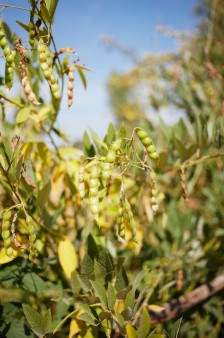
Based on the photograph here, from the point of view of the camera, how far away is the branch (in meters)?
0.71

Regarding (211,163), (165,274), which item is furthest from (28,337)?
(211,163)

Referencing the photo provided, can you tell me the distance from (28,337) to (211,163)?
2.45 feet

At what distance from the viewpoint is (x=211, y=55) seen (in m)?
1.37

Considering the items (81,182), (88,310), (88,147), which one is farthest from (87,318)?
(88,147)

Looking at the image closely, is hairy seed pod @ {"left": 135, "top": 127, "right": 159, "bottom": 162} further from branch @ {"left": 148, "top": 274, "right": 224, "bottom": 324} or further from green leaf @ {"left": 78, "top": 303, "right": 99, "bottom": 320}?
branch @ {"left": 148, "top": 274, "right": 224, "bottom": 324}

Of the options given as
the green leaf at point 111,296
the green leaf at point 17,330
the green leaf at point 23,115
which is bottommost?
the green leaf at point 17,330

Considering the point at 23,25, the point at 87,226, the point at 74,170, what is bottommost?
the point at 87,226

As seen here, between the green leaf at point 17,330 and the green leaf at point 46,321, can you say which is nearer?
the green leaf at point 46,321

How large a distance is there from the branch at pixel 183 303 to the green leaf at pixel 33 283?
29 cm

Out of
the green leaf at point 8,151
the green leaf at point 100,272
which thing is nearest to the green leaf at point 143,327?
the green leaf at point 100,272

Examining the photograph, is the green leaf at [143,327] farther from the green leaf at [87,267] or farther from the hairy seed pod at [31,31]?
the hairy seed pod at [31,31]

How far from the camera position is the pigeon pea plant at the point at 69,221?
1.60 feet

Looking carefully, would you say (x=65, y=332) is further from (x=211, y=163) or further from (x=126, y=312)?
(x=211, y=163)

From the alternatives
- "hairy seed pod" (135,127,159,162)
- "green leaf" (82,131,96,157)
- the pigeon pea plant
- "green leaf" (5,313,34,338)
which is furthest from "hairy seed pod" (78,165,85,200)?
"green leaf" (5,313,34,338)
